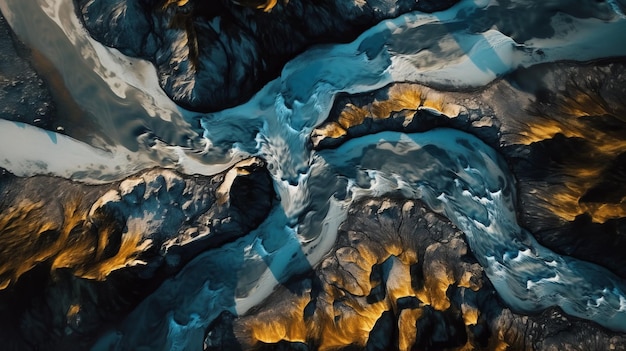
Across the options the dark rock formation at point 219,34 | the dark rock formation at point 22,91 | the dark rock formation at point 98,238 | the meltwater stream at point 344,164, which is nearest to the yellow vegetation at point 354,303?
the meltwater stream at point 344,164

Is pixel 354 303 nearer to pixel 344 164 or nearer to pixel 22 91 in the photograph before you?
pixel 344 164

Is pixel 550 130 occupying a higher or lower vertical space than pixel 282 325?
higher

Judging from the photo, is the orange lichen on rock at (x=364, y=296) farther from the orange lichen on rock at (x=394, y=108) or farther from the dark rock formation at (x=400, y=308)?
the orange lichen on rock at (x=394, y=108)

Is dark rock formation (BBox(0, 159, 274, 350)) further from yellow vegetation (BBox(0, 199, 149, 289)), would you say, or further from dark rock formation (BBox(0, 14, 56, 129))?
dark rock formation (BBox(0, 14, 56, 129))

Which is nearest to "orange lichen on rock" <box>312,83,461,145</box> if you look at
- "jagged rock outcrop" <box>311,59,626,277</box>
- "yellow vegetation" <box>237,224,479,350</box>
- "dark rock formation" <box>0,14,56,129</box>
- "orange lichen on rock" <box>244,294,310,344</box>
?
"jagged rock outcrop" <box>311,59,626,277</box>

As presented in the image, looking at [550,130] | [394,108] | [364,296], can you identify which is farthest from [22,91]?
[550,130]

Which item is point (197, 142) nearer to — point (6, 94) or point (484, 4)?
point (6, 94)
